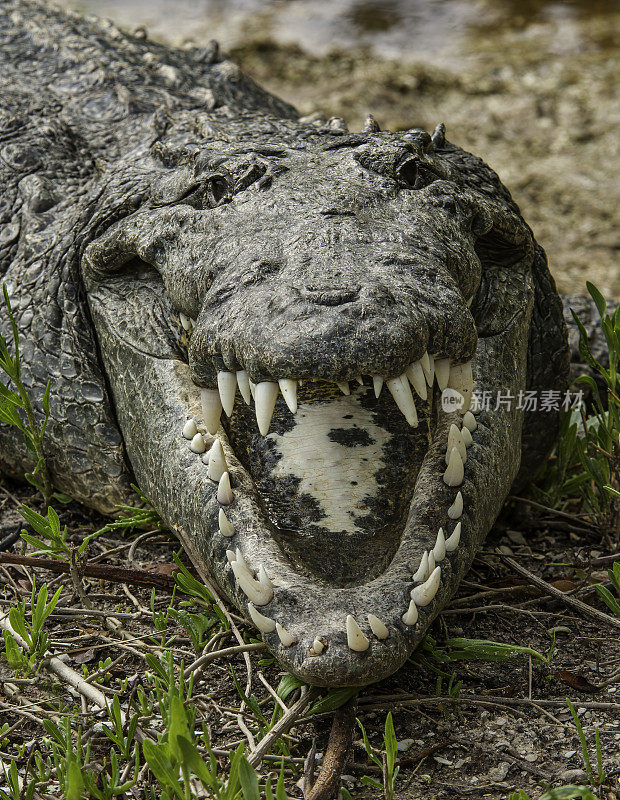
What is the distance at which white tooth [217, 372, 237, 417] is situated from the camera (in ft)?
7.93

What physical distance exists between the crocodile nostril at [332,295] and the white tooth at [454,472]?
1.97 feet

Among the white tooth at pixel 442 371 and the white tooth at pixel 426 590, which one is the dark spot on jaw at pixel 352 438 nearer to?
the white tooth at pixel 442 371

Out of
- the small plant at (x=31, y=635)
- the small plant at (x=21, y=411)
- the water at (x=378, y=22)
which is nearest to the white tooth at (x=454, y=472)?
the small plant at (x=31, y=635)

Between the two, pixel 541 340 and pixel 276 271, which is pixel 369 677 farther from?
pixel 541 340

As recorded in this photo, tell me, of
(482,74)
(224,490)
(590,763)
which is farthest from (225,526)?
(482,74)

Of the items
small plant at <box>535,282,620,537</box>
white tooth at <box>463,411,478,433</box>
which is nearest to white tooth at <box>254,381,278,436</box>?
white tooth at <box>463,411,478,433</box>

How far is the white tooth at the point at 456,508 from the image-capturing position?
8.24 ft

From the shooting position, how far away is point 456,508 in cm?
251

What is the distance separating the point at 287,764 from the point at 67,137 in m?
2.86

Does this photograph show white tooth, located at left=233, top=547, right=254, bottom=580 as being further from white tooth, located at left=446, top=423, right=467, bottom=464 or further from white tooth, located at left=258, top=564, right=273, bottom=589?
white tooth, located at left=446, top=423, right=467, bottom=464

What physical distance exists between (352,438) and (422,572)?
0.47m

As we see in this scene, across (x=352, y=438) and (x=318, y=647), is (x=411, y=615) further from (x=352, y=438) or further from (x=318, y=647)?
(x=352, y=438)

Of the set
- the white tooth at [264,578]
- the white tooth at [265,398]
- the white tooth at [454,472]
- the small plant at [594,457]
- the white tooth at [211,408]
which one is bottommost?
the small plant at [594,457]

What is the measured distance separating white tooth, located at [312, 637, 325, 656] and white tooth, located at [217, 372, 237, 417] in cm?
63
